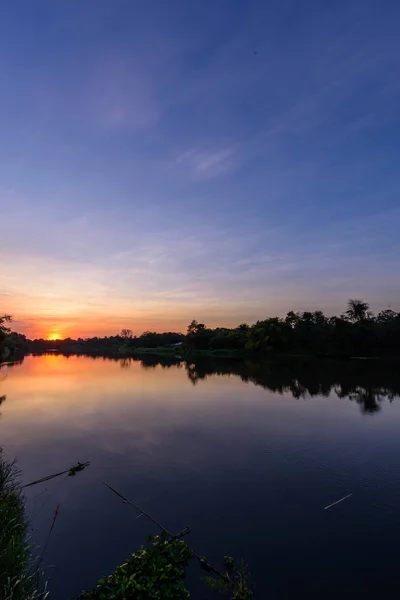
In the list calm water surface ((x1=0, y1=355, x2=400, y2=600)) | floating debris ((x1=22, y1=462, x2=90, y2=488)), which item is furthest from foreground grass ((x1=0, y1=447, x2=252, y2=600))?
floating debris ((x1=22, y1=462, x2=90, y2=488))

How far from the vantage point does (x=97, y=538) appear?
10.8m

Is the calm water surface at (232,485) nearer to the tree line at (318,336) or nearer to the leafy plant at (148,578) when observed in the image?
the leafy plant at (148,578)

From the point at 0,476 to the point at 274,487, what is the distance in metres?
10.6

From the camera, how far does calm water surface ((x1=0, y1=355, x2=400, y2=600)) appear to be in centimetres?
949

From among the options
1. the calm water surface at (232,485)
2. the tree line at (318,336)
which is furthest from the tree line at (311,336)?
the calm water surface at (232,485)

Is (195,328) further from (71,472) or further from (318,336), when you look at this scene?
(71,472)

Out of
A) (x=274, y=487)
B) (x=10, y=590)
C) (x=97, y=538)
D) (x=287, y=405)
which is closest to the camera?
(x=10, y=590)

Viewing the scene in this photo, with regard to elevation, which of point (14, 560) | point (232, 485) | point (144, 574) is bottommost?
point (232, 485)

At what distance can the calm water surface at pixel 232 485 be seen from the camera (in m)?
9.49

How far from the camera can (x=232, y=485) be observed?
1461 centimetres

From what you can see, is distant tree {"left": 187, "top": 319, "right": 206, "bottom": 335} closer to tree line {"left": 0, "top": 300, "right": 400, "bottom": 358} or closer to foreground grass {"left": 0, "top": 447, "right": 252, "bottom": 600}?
tree line {"left": 0, "top": 300, "right": 400, "bottom": 358}

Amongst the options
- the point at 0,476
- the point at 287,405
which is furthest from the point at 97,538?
the point at 287,405

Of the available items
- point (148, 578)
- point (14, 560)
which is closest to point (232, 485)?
point (148, 578)

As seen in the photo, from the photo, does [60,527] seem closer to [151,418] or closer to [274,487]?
[274,487]
